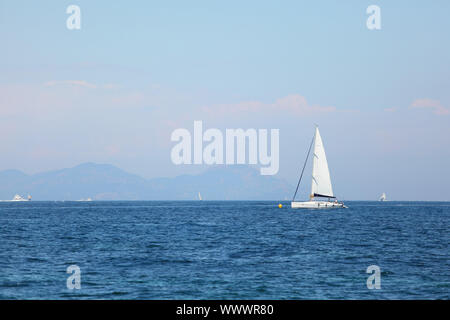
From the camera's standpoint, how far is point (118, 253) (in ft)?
154

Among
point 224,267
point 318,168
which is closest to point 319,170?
point 318,168

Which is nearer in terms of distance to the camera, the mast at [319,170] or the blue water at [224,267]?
the blue water at [224,267]

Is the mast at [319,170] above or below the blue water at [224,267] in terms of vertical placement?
above

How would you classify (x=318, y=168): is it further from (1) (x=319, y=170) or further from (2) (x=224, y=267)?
(2) (x=224, y=267)

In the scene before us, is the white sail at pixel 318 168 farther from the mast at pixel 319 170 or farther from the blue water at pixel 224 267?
the blue water at pixel 224 267

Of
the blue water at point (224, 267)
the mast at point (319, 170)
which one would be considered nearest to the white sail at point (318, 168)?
the mast at point (319, 170)

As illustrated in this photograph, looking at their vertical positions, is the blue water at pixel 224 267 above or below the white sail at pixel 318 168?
below

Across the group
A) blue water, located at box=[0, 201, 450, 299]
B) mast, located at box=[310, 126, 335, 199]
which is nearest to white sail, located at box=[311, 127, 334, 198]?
mast, located at box=[310, 126, 335, 199]

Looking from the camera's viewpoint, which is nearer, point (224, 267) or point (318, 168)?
point (224, 267)

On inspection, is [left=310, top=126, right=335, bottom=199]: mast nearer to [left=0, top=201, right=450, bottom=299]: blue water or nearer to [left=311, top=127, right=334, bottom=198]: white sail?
[left=311, top=127, right=334, bottom=198]: white sail

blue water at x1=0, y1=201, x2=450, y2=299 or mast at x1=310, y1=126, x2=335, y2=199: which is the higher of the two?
mast at x1=310, y1=126, x2=335, y2=199
